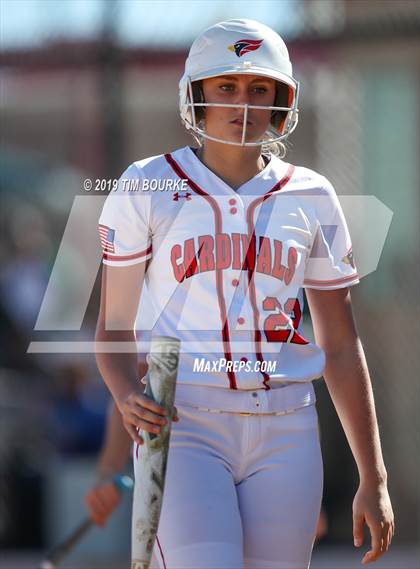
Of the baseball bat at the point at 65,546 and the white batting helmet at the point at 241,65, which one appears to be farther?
the baseball bat at the point at 65,546

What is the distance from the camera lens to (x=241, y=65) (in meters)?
2.32

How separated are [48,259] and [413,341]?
1402 mm

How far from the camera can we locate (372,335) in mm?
4363

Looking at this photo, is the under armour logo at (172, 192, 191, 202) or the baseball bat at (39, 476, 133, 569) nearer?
the under armour logo at (172, 192, 191, 202)

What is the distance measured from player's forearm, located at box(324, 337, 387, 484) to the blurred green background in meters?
1.74

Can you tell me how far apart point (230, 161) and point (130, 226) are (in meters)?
0.26

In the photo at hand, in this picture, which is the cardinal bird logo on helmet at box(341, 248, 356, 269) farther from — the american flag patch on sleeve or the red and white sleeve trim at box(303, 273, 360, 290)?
the american flag patch on sleeve

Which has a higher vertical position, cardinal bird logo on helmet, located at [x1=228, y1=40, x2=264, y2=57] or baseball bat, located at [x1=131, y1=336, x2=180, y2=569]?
cardinal bird logo on helmet, located at [x1=228, y1=40, x2=264, y2=57]

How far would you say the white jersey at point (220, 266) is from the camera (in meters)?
2.31

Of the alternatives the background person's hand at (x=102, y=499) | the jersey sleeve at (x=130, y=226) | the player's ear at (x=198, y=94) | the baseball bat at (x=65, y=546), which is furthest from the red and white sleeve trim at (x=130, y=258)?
the baseball bat at (x=65, y=546)

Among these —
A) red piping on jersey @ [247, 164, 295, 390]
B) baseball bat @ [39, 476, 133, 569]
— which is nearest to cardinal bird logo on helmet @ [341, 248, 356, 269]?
red piping on jersey @ [247, 164, 295, 390]

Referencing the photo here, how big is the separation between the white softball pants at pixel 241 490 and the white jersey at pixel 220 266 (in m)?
0.09

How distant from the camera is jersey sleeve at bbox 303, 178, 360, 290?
2400mm

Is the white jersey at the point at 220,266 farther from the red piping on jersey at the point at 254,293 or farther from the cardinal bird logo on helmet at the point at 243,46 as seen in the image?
the cardinal bird logo on helmet at the point at 243,46
